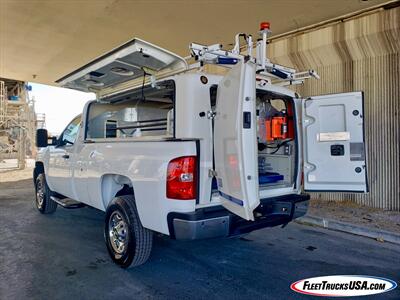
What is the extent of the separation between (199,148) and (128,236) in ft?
4.42

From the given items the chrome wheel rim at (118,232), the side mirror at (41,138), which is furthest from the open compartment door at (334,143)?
the side mirror at (41,138)

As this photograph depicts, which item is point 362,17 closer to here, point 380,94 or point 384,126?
point 380,94

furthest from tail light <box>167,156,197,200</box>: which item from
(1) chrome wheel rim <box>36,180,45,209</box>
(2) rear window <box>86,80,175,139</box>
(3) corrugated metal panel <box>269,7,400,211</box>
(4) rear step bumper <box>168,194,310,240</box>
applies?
(3) corrugated metal panel <box>269,7,400,211</box>

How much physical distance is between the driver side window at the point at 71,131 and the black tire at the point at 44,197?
133 centimetres

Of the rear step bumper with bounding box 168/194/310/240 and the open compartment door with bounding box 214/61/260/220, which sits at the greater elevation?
the open compartment door with bounding box 214/61/260/220

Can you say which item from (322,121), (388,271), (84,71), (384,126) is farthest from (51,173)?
(384,126)

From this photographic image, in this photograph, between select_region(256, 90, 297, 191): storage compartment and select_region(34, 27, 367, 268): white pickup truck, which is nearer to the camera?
select_region(34, 27, 367, 268): white pickup truck

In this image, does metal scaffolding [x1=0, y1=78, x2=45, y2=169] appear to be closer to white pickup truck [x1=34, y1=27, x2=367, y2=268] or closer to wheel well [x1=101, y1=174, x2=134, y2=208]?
white pickup truck [x1=34, y1=27, x2=367, y2=268]

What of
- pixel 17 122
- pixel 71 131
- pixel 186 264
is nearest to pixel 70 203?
pixel 71 131

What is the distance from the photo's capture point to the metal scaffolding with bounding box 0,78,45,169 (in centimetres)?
1738

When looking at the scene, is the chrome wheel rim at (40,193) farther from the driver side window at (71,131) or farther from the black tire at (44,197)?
the driver side window at (71,131)

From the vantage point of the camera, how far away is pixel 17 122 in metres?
18.0

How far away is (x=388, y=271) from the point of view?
3.58 m

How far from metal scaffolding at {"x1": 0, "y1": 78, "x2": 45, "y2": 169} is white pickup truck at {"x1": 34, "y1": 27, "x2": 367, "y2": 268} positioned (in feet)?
46.8
